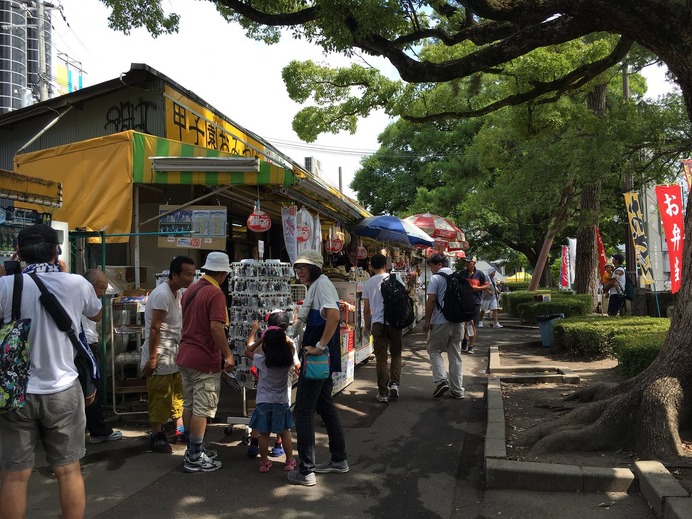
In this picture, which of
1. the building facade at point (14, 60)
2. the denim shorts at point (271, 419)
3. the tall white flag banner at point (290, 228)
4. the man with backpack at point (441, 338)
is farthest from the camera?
the building facade at point (14, 60)

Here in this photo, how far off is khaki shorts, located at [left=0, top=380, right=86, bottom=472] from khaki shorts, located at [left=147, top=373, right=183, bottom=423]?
209cm

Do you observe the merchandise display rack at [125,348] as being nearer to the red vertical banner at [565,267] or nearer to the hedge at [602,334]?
the hedge at [602,334]

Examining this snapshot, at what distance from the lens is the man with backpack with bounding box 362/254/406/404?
710 cm

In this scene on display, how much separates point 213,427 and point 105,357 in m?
1.54

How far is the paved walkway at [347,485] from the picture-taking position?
3895 mm

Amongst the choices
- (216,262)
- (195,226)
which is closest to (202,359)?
(216,262)

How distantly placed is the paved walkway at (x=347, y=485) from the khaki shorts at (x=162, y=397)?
345mm

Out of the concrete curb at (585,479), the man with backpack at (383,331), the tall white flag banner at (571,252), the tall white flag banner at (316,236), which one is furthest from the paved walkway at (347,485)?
the tall white flag banner at (571,252)

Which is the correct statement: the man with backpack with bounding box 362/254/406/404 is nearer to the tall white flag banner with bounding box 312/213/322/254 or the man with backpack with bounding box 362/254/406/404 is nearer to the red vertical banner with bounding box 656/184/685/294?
the tall white flag banner with bounding box 312/213/322/254

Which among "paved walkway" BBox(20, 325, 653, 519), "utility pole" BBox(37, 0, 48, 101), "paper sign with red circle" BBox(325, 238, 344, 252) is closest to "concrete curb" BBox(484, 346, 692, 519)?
"paved walkway" BBox(20, 325, 653, 519)

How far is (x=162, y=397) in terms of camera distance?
17.2 ft

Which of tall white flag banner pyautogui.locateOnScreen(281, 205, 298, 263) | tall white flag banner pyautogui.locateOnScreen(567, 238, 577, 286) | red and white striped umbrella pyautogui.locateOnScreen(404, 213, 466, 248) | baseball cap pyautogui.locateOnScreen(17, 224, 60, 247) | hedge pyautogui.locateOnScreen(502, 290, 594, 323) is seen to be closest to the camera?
baseball cap pyautogui.locateOnScreen(17, 224, 60, 247)

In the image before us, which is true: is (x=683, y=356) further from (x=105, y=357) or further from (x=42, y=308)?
(x=105, y=357)

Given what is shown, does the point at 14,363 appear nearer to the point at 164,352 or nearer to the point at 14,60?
the point at 164,352
